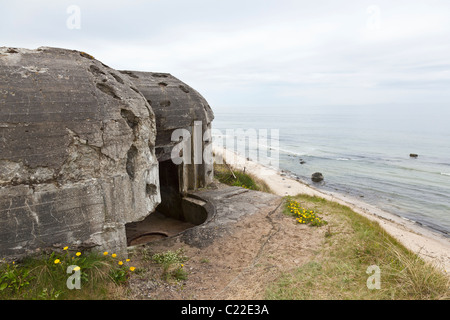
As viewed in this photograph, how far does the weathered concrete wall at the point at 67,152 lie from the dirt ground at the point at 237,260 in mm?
1093

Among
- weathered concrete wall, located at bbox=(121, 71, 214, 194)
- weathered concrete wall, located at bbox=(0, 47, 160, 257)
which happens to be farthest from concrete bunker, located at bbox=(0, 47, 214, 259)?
weathered concrete wall, located at bbox=(121, 71, 214, 194)

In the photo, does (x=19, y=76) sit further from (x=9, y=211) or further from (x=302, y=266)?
(x=302, y=266)

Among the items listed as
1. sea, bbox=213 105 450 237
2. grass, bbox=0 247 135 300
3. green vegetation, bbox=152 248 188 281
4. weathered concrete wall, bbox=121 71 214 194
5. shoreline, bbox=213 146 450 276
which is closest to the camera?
grass, bbox=0 247 135 300

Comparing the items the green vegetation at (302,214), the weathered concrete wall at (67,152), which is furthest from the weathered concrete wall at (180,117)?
the green vegetation at (302,214)

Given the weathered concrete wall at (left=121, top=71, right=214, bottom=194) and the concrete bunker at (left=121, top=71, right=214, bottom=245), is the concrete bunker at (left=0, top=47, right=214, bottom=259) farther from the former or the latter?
the concrete bunker at (left=121, top=71, right=214, bottom=245)

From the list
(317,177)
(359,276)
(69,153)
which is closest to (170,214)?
(69,153)

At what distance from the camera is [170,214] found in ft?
36.8

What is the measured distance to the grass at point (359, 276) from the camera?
5.02 meters

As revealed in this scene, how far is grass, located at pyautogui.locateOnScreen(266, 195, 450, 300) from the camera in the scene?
5020mm

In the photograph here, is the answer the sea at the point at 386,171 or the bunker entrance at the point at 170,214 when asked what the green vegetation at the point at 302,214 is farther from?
the sea at the point at 386,171

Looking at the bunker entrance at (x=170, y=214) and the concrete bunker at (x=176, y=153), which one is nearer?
the concrete bunker at (x=176, y=153)

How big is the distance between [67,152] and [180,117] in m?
4.89

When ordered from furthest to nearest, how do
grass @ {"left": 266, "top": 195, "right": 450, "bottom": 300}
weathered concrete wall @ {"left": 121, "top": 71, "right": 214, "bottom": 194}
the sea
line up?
the sea → weathered concrete wall @ {"left": 121, "top": 71, "right": 214, "bottom": 194} → grass @ {"left": 266, "top": 195, "right": 450, "bottom": 300}

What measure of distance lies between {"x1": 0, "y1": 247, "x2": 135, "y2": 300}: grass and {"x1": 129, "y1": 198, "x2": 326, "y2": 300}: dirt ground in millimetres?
463
